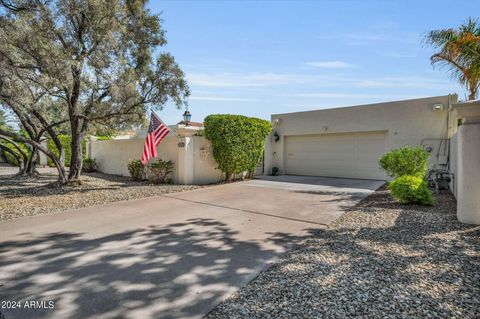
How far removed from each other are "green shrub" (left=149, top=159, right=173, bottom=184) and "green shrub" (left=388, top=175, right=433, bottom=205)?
7.56 m

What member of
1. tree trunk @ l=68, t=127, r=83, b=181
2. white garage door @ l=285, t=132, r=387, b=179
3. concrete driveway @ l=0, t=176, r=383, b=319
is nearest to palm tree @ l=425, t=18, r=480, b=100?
white garage door @ l=285, t=132, r=387, b=179

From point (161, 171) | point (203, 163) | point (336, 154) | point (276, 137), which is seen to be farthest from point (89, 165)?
point (336, 154)

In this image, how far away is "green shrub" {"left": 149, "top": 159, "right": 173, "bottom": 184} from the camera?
1055cm

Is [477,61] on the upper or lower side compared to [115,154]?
upper

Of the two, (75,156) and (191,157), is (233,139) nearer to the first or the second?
(191,157)

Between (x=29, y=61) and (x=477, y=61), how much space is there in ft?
36.7

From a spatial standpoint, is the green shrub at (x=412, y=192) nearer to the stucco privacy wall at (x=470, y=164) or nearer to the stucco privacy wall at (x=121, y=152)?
the stucco privacy wall at (x=470, y=164)

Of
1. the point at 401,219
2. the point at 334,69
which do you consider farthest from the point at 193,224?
the point at 334,69

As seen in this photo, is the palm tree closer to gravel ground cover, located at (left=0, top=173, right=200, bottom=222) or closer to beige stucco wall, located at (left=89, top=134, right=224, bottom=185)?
beige stucco wall, located at (left=89, top=134, right=224, bottom=185)

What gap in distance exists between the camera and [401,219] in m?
5.41

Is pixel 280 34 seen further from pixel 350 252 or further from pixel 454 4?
pixel 350 252

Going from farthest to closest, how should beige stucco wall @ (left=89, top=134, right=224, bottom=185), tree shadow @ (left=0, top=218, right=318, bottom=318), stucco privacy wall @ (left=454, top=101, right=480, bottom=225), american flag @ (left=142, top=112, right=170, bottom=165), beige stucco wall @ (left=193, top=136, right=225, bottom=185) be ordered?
beige stucco wall @ (left=193, top=136, right=225, bottom=185)
beige stucco wall @ (left=89, top=134, right=224, bottom=185)
american flag @ (left=142, top=112, right=170, bottom=165)
stucco privacy wall @ (left=454, top=101, right=480, bottom=225)
tree shadow @ (left=0, top=218, right=318, bottom=318)

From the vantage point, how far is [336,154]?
13.0 m

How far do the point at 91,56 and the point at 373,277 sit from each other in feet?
29.2
